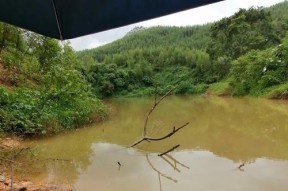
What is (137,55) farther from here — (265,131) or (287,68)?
(265,131)

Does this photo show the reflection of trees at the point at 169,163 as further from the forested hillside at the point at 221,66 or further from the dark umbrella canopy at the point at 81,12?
the forested hillside at the point at 221,66

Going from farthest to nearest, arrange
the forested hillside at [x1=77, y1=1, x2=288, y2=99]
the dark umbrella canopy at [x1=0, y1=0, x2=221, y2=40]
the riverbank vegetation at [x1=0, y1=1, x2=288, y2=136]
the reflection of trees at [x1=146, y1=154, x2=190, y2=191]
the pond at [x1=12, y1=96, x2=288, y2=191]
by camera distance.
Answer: the forested hillside at [x1=77, y1=1, x2=288, y2=99] < the riverbank vegetation at [x1=0, y1=1, x2=288, y2=136] < the reflection of trees at [x1=146, y1=154, x2=190, y2=191] < the pond at [x1=12, y1=96, x2=288, y2=191] < the dark umbrella canopy at [x1=0, y1=0, x2=221, y2=40]

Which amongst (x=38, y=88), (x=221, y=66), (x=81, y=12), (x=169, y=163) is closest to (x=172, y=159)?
(x=169, y=163)

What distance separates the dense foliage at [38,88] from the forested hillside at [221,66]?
16.0 ft

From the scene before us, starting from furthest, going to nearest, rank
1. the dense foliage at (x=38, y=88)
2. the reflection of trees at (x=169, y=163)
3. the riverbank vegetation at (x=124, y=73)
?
the riverbank vegetation at (x=124, y=73) < the dense foliage at (x=38, y=88) < the reflection of trees at (x=169, y=163)

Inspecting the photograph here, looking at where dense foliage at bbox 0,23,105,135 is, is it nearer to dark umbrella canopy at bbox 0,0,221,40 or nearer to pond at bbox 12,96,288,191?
pond at bbox 12,96,288,191

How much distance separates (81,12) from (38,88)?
817 centimetres

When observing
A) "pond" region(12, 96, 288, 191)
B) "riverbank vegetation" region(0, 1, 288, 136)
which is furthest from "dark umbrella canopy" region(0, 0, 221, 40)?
"pond" region(12, 96, 288, 191)

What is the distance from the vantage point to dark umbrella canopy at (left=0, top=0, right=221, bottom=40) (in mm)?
1546

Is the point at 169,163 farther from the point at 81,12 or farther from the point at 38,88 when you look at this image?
the point at 38,88

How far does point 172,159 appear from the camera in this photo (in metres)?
5.52

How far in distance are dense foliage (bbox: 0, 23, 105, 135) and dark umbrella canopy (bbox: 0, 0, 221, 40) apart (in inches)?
207

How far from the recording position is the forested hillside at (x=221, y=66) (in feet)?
55.7

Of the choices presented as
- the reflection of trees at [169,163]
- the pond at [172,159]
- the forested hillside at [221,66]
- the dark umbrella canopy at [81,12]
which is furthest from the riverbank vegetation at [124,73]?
the dark umbrella canopy at [81,12]
